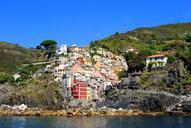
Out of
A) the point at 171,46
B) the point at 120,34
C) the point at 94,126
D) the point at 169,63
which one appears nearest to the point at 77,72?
the point at 169,63

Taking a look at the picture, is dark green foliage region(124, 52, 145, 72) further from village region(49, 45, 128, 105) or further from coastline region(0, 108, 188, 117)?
coastline region(0, 108, 188, 117)

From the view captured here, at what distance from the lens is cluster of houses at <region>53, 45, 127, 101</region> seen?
121m

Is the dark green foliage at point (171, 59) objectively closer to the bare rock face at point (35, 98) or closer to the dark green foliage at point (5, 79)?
the bare rock face at point (35, 98)

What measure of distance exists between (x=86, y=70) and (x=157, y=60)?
67.8ft

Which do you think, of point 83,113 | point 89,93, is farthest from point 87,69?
point 83,113

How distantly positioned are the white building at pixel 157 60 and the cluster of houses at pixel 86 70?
12.0 metres

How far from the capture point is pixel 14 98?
117 meters

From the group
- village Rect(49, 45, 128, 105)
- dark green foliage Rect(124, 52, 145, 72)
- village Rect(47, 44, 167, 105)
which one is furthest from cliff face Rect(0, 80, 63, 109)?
dark green foliage Rect(124, 52, 145, 72)

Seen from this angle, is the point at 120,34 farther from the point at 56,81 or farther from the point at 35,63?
the point at 56,81

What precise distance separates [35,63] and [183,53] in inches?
1951

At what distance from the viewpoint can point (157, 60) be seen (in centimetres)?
12675

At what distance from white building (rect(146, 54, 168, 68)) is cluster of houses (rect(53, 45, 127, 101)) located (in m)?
12.0

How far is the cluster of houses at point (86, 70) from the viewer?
4754 inches

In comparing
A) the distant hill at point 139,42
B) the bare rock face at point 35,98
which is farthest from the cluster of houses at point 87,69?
the distant hill at point 139,42
